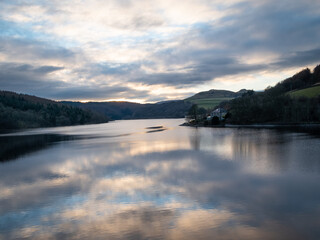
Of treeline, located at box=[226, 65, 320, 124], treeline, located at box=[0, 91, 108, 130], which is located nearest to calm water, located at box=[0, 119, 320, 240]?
treeline, located at box=[226, 65, 320, 124]

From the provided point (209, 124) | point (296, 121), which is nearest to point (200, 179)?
point (296, 121)

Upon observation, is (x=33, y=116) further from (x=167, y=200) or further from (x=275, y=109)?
(x=167, y=200)

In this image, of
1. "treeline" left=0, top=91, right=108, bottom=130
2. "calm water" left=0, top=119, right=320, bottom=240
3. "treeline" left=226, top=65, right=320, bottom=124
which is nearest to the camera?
"calm water" left=0, top=119, right=320, bottom=240

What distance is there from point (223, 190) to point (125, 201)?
5.06 meters

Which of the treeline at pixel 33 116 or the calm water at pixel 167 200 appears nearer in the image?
the calm water at pixel 167 200

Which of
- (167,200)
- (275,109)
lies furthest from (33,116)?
(167,200)

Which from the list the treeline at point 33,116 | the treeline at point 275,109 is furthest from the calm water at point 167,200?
the treeline at point 33,116

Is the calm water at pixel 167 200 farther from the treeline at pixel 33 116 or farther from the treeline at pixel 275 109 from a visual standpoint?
the treeline at pixel 33 116

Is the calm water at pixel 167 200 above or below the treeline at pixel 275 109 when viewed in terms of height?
below

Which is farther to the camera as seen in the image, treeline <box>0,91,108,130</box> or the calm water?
treeline <box>0,91,108,130</box>

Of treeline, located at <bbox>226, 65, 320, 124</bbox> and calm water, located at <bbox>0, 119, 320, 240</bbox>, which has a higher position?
treeline, located at <bbox>226, 65, 320, 124</bbox>

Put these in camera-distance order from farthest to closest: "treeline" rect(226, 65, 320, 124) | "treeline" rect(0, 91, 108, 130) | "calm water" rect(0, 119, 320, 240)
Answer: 1. "treeline" rect(0, 91, 108, 130)
2. "treeline" rect(226, 65, 320, 124)
3. "calm water" rect(0, 119, 320, 240)

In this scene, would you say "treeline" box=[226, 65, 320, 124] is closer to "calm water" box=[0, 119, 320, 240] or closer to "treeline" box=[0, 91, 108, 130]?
"calm water" box=[0, 119, 320, 240]

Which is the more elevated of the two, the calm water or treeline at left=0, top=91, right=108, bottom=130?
treeline at left=0, top=91, right=108, bottom=130
